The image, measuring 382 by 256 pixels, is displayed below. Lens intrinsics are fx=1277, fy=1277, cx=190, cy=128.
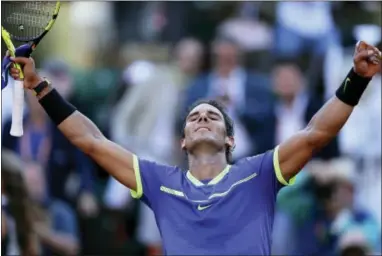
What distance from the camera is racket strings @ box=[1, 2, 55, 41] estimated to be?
310 inches

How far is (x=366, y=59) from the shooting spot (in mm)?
7410

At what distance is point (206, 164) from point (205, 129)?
22 cm

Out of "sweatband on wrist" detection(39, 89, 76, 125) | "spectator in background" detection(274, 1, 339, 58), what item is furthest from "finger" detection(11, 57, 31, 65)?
"spectator in background" detection(274, 1, 339, 58)

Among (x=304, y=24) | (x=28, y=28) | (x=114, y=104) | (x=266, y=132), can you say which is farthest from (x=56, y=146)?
(x=28, y=28)

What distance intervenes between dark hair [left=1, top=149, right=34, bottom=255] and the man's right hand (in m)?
3.65

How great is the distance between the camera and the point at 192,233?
7.46 m

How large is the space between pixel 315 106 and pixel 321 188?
815 mm

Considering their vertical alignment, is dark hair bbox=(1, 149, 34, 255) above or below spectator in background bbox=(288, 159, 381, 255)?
above

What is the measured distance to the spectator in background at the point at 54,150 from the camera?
12406 millimetres

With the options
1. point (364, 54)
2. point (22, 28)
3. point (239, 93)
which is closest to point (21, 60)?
point (22, 28)

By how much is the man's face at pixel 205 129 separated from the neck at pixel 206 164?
0.17 feet

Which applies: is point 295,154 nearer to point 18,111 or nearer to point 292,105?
point 18,111

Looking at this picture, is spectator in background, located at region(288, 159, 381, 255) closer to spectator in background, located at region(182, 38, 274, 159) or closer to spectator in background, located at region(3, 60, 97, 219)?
spectator in background, located at region(182, 38, 274, 159)

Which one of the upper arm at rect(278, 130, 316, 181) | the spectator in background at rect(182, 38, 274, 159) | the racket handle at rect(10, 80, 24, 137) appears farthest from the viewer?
the spectator in background at rect(182, 38, 274, 159)
